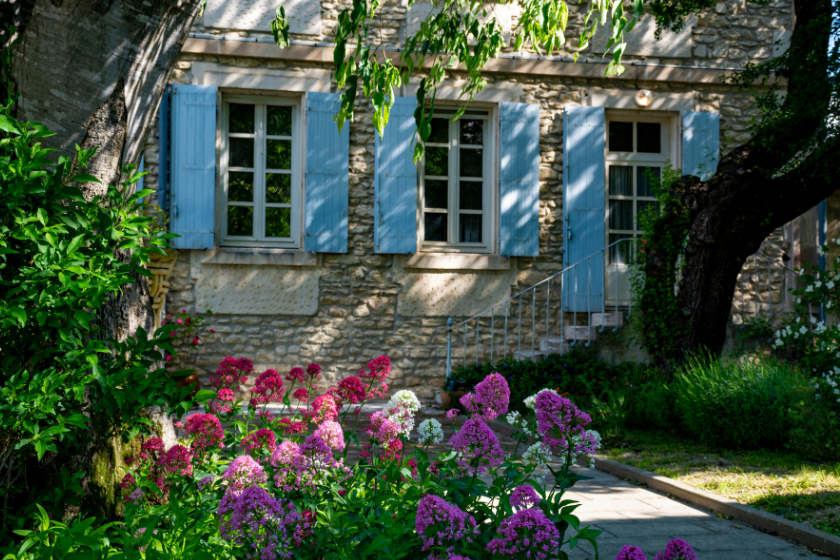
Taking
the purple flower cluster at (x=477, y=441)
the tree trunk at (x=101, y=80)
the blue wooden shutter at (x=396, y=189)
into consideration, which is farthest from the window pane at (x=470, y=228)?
the purple flower cluster at (x=477, y=441)

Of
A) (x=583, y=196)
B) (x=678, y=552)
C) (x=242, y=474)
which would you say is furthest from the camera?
(x=583, y=196)

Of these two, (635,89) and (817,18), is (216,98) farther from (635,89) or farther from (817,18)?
(817,18)

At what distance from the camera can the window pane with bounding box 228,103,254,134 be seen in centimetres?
793

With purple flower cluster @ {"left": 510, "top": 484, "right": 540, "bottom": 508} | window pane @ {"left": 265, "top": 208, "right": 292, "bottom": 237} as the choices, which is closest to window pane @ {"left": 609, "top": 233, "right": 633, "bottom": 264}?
window pane @ {"left": 265, "top": 208, "right": 292, "bottom": 237}

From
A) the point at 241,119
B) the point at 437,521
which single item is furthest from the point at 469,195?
the point at 437,521

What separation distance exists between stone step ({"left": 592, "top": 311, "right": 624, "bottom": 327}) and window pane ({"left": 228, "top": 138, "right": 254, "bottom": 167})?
4.27 meters

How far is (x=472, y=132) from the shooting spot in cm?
841

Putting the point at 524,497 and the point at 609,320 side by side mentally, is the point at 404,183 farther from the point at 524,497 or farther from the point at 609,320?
→ the point at 524,497

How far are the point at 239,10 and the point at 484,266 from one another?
395cm

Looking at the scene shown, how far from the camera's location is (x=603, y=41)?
27.2ft

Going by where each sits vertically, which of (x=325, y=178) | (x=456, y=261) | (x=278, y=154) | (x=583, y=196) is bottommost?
(x=456, y=261)

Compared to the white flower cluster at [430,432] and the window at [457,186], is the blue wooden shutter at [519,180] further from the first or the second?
the white flower cluster at [430,432]

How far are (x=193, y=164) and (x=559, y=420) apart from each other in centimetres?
641

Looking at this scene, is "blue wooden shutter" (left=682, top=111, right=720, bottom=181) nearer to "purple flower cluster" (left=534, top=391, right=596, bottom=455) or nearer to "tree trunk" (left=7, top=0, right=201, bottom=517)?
"tree trunk" (left=7, top=0, right=201, bottom=517)
